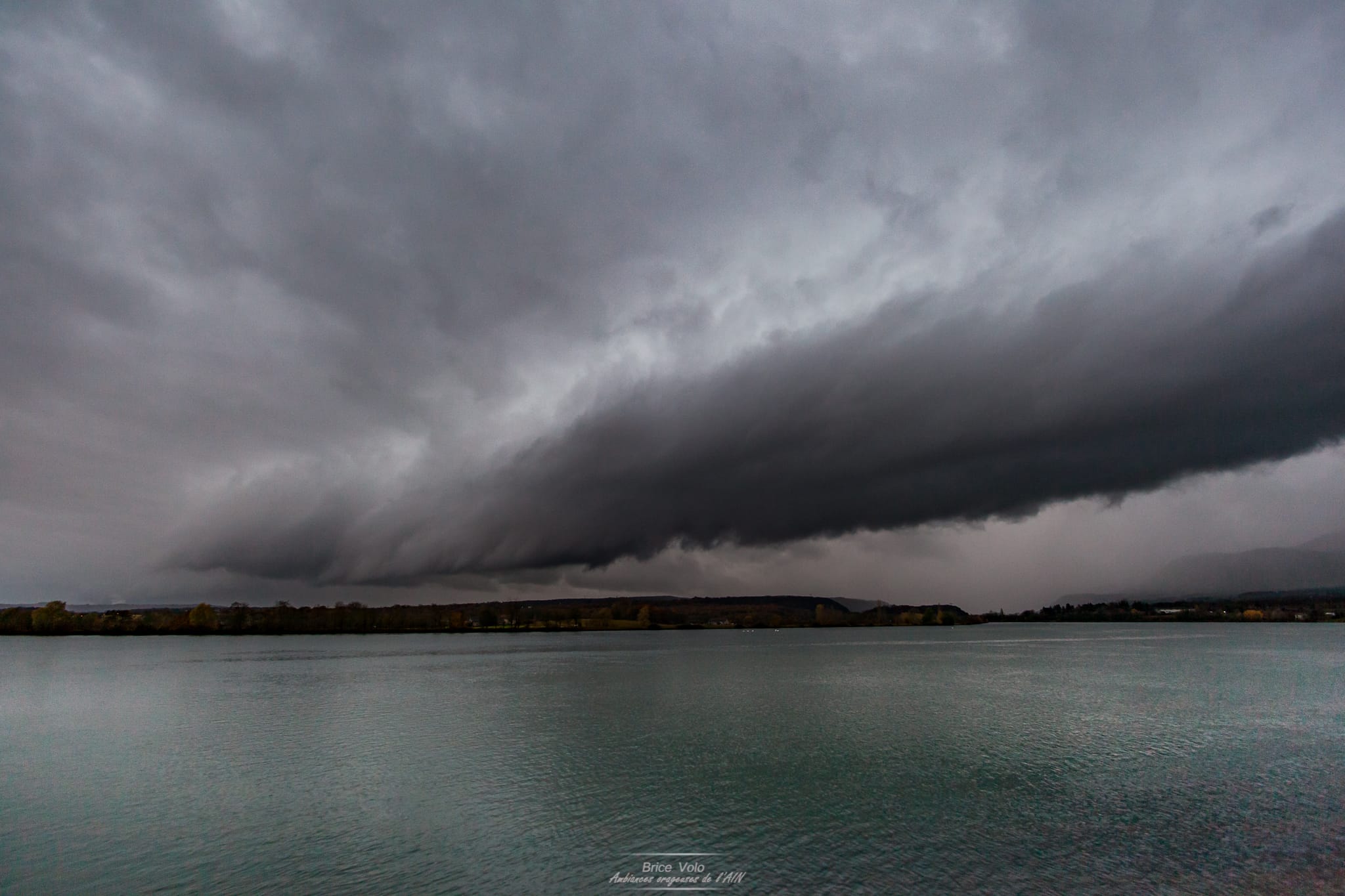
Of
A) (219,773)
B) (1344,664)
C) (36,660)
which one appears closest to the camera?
(219,773)

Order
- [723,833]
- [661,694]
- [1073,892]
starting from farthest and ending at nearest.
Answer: [661,694]
[723,833]
[1073,892]

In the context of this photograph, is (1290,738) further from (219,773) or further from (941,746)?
(219,773)

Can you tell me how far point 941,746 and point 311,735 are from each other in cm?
4576

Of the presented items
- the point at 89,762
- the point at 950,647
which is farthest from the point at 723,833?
the point at 950,647

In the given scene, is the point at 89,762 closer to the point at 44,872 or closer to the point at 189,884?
the point at 44,872

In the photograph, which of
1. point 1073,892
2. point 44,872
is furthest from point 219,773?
point 1073,892

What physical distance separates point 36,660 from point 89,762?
144 metres

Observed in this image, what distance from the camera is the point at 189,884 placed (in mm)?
24141

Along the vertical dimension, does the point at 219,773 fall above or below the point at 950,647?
above

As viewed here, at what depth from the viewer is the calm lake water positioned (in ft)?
81.9

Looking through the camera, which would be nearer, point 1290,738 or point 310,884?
point 310,884

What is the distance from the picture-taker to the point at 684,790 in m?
35.4

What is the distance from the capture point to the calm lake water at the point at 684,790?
2495 cm

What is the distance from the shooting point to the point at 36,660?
482 ft
